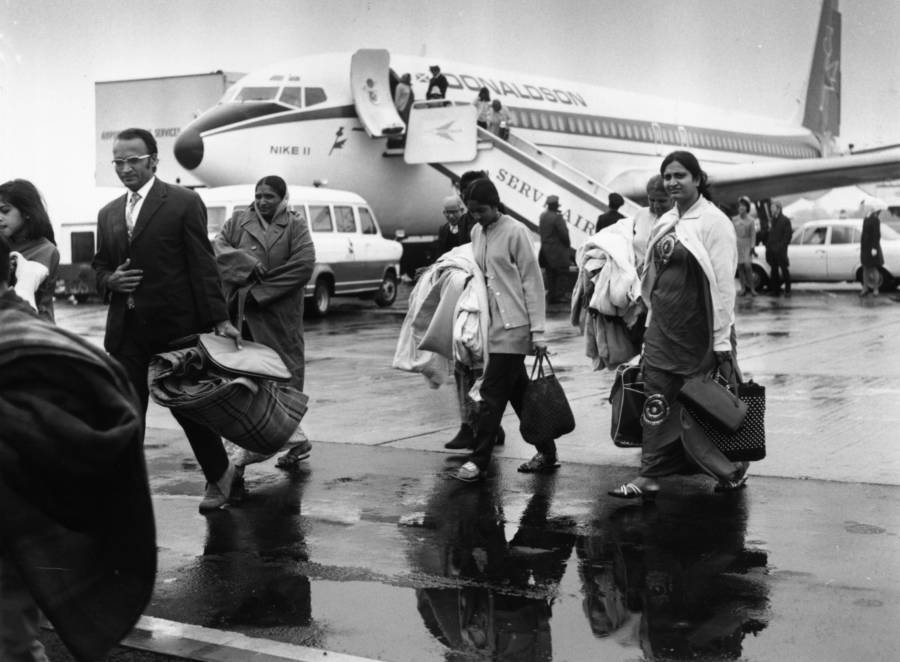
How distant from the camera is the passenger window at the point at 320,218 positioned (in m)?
19.8

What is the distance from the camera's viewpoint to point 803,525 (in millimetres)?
5727

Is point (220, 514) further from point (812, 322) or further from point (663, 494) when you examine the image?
point (812, 322)

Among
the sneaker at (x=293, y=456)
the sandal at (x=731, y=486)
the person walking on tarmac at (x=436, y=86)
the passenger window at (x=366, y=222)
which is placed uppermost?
the person walking on tarmac at (x=436, y=86)

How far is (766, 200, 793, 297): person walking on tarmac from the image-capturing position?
23.6 meters

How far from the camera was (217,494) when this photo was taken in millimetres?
6395

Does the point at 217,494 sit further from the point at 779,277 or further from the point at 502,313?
the point at 779,277

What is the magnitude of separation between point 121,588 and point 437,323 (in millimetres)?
4892

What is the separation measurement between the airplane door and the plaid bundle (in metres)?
16.6

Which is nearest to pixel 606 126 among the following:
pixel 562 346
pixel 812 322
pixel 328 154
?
pixel 328 154

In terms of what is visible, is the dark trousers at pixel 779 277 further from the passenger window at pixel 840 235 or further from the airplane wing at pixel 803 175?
the airplane wing at pixel 803 175

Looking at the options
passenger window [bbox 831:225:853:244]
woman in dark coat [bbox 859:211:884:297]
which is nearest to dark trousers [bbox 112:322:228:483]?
woman in dark coat [bbox 859:211:884:297]

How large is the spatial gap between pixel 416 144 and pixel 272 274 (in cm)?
1607

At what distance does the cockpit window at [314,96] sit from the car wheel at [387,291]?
3381mm

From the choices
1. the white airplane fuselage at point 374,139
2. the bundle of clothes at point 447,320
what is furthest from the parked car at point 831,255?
the bundle of clothes at point 447,320
